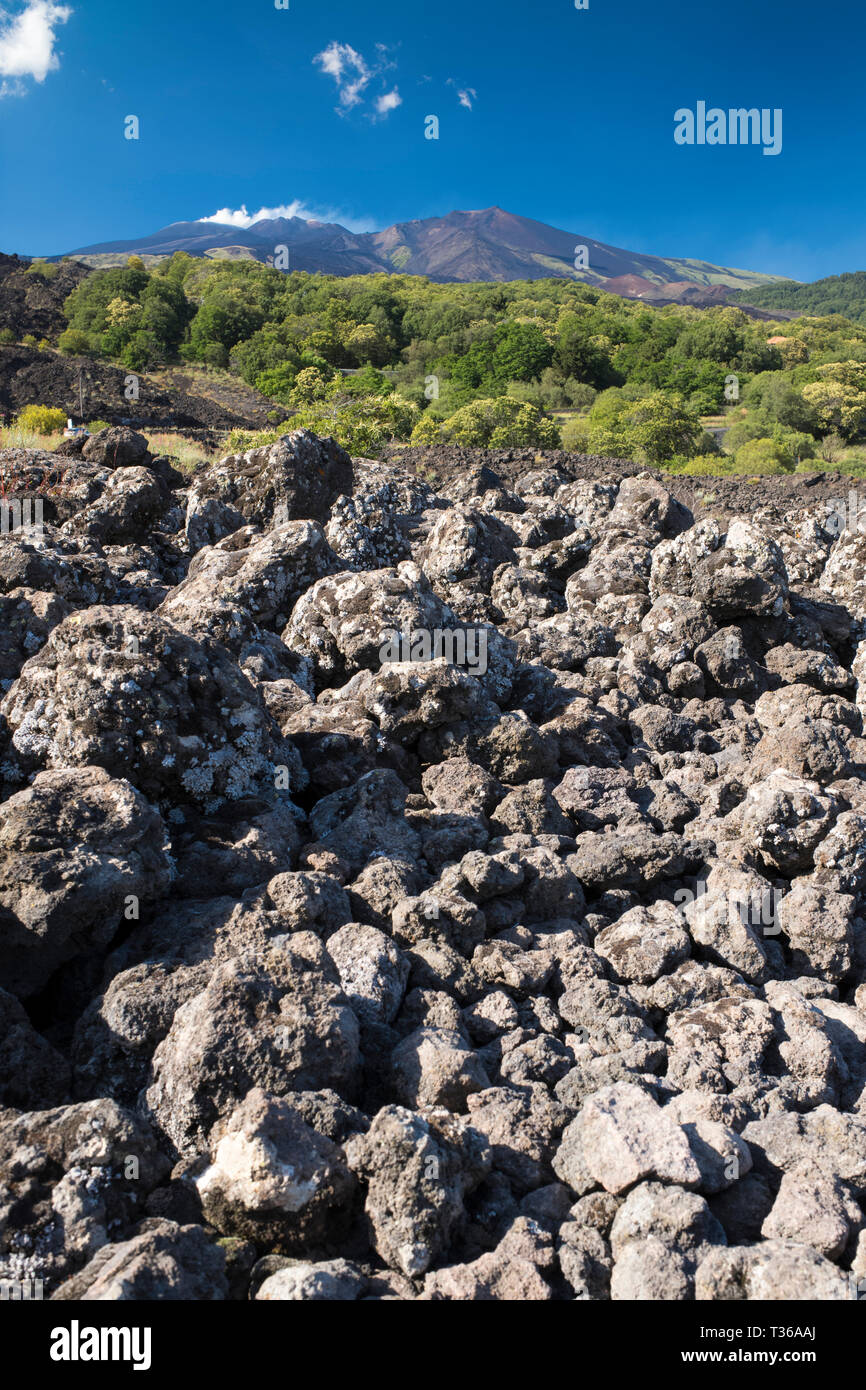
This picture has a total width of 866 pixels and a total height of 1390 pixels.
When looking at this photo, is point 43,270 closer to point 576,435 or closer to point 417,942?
point 576,435

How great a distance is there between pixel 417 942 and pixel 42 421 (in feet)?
95.3

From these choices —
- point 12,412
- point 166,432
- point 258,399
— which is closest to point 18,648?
point 166,432

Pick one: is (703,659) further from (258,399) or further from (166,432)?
(258,399)

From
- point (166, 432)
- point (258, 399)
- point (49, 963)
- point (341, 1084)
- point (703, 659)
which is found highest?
point (258, 399)

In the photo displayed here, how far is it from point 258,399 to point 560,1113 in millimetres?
56089

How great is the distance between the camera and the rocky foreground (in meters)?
3.29

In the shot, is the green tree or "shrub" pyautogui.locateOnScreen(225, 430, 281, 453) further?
the green tree

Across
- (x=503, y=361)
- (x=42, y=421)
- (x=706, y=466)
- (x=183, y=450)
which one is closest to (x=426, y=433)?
(x=183, y=450)

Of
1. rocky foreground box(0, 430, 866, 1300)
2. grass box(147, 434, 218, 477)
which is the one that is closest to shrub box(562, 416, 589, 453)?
grass box(147, 434, 218, 477)

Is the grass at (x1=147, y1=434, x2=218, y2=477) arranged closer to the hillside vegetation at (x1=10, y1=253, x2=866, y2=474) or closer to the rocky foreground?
the hillside vegetation at (x1=10, y1=253, x2=866, y2=474)

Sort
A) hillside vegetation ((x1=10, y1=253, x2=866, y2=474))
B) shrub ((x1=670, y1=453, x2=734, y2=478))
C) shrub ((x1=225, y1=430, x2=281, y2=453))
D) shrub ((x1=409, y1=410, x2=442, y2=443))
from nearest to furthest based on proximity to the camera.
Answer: shrub ((x1=225, y1=430, x2=281, y2=453)) → shrub ((x1=670, y1=453, x2=734, y2=478)) → shrub ((x1=409, y1=410, x2=442, y2=443)) → hillside vegetation ((x1=10, y1=253, x2=866, y2=474))

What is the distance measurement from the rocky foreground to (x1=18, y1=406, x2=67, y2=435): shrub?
2221 centimetres

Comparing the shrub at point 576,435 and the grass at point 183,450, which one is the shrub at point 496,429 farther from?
the grass at point 183,450

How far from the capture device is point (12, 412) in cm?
3522
